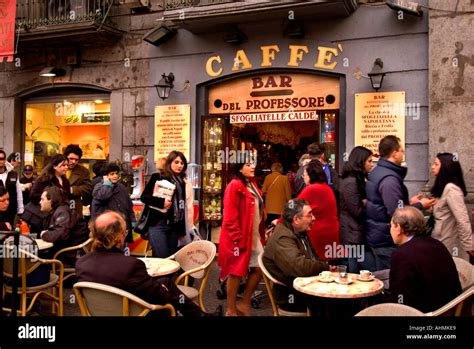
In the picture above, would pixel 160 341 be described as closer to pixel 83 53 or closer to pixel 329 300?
pixel 329 300

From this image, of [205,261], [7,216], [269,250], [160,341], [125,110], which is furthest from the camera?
[125,110]

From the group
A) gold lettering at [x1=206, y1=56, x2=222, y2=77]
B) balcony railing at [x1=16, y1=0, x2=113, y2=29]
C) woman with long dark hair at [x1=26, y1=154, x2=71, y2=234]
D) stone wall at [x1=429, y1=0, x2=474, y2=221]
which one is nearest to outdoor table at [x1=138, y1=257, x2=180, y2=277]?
woman with long dark hair at [x1=26, y1=154, x2=71, y2=234]

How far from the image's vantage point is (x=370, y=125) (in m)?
8.88

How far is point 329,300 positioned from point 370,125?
17.5 feet

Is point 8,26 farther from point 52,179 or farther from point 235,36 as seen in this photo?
point 52,179

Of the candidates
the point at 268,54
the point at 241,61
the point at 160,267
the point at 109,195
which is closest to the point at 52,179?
the point at 109,195

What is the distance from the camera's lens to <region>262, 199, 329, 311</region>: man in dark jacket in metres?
4.39

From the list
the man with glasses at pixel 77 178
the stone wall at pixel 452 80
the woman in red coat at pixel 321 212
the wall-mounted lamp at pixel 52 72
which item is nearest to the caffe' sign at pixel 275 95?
the stone wall at pixel 452 80

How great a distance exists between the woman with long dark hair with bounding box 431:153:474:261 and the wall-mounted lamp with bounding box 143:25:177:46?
260 inches

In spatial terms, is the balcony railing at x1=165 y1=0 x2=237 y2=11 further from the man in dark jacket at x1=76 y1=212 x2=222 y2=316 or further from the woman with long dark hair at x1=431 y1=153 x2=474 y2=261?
the man in dark jacket at x1=76 y1=212 x2=222 y2=316

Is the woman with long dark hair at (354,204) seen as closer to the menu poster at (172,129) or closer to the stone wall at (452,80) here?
the stone wall at (452,80)

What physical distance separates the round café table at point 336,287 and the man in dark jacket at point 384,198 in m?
0.77

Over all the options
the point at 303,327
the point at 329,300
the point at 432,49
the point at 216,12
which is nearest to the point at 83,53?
the point at 216,12

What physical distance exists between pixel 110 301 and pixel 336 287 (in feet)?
5.70
